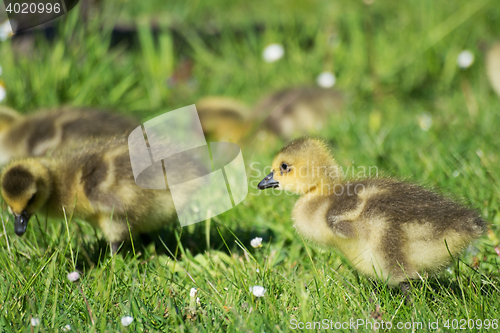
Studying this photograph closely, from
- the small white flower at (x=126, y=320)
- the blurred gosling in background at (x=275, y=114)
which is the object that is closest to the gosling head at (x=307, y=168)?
the small white flower at (x=126, y=320)

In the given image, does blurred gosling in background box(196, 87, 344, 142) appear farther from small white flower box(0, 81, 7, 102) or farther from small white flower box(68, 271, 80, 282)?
small white flower box(68, 271, 80, 282)

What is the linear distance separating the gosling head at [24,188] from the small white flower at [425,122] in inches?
104

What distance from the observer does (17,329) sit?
179 cm

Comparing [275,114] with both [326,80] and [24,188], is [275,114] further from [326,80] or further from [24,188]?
[24,188]

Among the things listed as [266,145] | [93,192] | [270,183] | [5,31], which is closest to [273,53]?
[266,145]

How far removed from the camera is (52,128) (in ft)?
11.0

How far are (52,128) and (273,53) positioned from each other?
2.63 metres

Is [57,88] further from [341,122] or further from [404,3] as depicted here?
[404,3]

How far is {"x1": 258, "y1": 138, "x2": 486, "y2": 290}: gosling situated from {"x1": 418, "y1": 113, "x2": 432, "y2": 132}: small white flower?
1.80 metres

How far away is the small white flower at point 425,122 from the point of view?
381 centimetres

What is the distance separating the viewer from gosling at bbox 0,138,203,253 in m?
2.32

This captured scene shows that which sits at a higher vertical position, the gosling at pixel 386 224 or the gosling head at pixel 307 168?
the gosling head at pixel 307 168

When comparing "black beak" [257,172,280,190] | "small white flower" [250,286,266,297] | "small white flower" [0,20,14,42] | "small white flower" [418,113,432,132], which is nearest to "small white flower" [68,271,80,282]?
"small white flower" [250,286,266,297]

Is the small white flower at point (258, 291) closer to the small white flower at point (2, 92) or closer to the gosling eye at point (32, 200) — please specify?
the gosling eye at point (32, 200)
